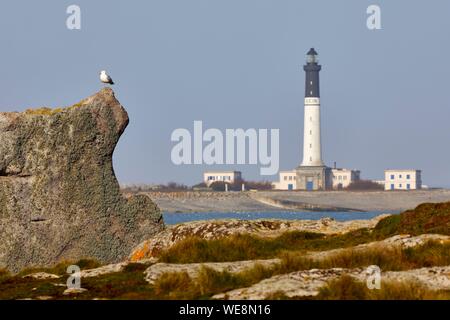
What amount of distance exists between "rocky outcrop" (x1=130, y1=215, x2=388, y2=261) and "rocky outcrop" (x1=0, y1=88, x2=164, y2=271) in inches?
195

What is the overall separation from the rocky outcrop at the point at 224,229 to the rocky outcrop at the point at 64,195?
495cm

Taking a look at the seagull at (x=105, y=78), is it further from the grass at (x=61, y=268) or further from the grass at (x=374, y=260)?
the grass at (x=374, y=260)

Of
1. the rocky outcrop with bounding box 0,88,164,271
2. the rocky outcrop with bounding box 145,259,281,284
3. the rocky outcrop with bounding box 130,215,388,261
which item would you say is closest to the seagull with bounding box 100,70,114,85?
the rocky outcrop with bounding box 0,88,164,271

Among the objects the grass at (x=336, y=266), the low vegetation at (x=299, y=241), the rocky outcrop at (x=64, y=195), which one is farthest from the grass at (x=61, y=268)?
the rocky outcrop at (x=64, y=195)

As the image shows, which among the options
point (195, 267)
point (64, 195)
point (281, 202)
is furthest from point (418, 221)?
point (281, 202)

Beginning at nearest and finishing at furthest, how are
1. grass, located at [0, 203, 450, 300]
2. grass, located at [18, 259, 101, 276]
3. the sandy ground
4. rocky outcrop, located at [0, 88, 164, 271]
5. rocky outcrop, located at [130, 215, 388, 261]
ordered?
grass, located at [0, 203, 450, 300] → grass, located at [18, 259, 101, 276] → rocky outcrop, located at [130, 215, 388, 261] → rocky outcrop, located at [0, 88, 164, 271] → the sandy ground

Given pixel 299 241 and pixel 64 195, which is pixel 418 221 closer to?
pixel 299 241

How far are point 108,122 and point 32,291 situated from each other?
601 inches

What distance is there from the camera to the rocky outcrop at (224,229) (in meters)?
25.2

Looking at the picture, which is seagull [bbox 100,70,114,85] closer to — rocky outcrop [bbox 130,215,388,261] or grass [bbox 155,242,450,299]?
rocky outcrop [bbox 130,215,388,261]

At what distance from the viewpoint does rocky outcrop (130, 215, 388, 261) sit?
25.2 metres
